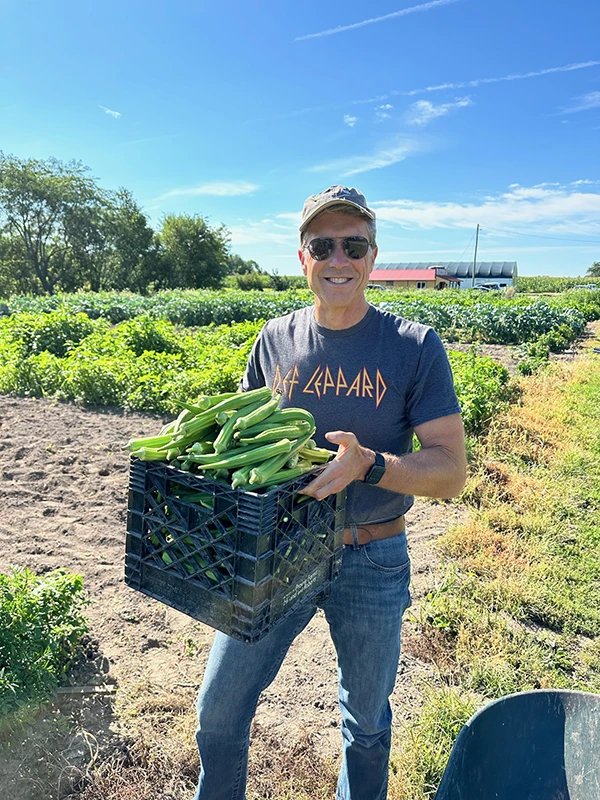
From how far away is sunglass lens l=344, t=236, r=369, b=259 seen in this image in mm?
2398

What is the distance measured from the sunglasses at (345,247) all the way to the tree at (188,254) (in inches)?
2501

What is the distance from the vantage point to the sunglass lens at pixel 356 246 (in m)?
2.40

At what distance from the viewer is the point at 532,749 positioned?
1.97m

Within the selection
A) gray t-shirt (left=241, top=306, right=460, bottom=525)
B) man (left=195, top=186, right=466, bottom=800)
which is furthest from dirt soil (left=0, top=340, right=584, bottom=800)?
gray t-shirt (left=241, top=306, right=460, bottom=525)

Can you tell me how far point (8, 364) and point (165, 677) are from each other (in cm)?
927

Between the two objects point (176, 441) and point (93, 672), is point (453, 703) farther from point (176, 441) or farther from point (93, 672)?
point (176, 441)

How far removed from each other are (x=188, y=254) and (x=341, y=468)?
66960mm

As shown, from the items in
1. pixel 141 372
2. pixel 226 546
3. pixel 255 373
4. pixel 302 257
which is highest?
pixel 302 257

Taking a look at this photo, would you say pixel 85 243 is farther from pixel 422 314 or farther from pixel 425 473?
pixel 425 473

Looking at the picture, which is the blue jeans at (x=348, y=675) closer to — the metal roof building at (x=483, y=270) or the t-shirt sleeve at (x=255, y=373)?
the t-shirt sleeve at (x=255, y=373)

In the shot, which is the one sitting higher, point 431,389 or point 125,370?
point 431,389

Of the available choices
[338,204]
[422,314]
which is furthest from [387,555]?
[422,314]

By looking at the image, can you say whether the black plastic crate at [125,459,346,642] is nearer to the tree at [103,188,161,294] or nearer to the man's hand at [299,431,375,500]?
the man's hand at [299,431,375,500]

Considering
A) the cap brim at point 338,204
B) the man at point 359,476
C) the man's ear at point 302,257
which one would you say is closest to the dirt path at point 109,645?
the man at point 359,476
